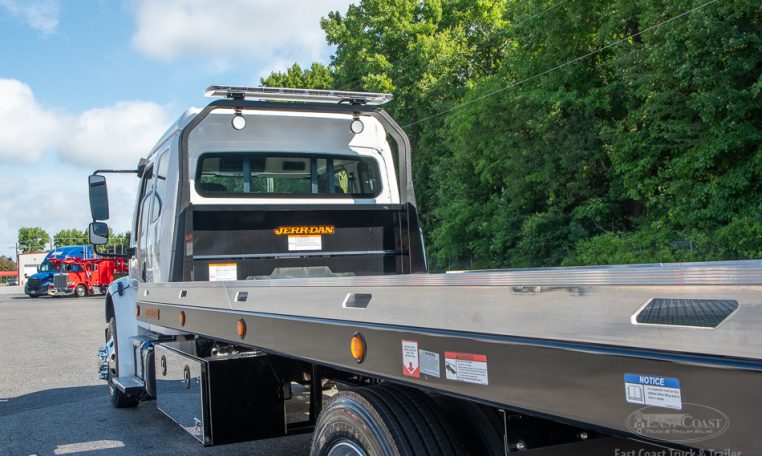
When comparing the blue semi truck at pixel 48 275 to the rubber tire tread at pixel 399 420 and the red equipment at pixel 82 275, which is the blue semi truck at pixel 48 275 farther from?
the rubber tire tread at pixel 399 420

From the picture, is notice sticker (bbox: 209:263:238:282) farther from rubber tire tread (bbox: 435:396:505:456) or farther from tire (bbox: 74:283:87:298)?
tire (bbox: 74:283:87:298)

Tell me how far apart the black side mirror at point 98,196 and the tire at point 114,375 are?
1111 millimetres

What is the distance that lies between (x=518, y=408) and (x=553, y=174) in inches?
965

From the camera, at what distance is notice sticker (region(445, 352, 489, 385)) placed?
5.95ft

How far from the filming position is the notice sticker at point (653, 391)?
51.4 inches

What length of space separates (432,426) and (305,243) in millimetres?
3947

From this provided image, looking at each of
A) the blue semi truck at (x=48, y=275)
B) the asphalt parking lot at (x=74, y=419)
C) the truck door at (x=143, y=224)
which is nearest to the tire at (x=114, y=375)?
the asphalt parking lot at (x=74, y=419)

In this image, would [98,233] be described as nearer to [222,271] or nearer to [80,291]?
[222,271]

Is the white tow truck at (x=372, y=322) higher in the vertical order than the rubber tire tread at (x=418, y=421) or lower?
higher

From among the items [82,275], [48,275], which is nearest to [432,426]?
[82,275]

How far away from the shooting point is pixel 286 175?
6.53 meters

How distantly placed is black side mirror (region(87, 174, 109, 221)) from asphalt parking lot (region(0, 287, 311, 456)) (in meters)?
2.04

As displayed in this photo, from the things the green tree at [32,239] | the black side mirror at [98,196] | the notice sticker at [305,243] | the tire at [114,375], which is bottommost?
the tire at [114,375]

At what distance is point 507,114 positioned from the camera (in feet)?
90.6
